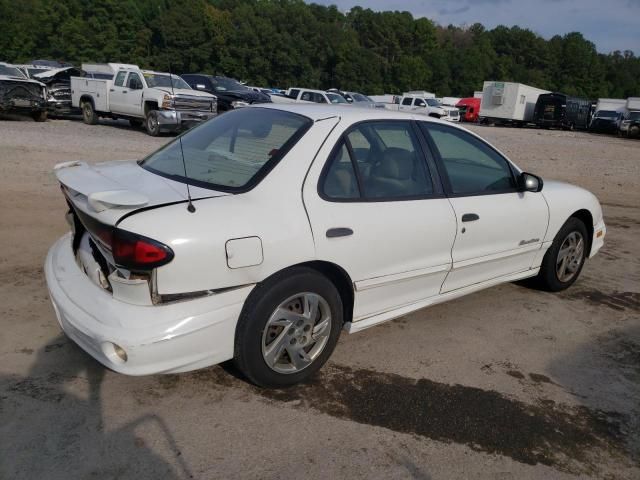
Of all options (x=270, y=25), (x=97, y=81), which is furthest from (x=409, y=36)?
(x=97, y=81)

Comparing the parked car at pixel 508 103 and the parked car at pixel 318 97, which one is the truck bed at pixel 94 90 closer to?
the parked car at pixel 318 97

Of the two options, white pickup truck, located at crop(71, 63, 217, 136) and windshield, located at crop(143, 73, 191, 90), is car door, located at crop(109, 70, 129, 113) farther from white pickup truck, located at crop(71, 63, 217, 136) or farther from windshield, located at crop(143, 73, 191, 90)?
windshield, located at crop(143, 73, 191, 90)

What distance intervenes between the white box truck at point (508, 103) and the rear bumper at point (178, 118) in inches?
1154

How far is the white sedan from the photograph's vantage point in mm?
2699

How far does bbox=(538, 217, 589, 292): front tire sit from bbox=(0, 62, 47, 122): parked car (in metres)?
16.6

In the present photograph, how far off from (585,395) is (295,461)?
1.87 metres

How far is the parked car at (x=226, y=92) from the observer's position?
20.0 metres

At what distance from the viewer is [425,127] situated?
3.93 metres

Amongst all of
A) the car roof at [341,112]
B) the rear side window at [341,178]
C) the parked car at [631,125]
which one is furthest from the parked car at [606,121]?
the rear side window at [341,178]

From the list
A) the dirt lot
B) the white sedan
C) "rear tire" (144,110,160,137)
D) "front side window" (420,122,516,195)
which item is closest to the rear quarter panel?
the white sedan

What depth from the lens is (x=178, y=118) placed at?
15203mm

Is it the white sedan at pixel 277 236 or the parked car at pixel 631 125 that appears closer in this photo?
the white sedan at pixel 277 236

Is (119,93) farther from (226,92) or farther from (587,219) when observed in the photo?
(587,219)

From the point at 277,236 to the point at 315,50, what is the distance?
3764 inches
